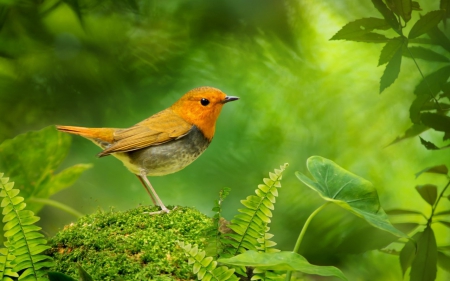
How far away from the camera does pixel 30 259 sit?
125 cm

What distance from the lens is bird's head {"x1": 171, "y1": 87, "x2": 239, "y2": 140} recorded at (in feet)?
5.37

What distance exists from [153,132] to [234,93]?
58cm

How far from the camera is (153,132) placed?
65.3 inches

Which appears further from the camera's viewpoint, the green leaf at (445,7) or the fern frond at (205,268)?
the green leaf at (445,7)

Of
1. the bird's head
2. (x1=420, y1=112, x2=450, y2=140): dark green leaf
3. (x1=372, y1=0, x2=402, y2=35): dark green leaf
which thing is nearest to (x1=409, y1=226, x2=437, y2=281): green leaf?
(x1=420, y1=112, x2=450, y2=140): dark green leaf

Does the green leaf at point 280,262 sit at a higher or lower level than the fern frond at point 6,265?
lower

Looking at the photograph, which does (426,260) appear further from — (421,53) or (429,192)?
(421,53)

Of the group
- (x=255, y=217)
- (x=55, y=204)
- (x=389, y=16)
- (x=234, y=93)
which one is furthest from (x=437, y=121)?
(x=55, y=204)

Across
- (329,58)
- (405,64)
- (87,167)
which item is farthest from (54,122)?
(405,64)

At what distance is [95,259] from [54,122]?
3.17ft

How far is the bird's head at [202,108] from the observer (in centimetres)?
164

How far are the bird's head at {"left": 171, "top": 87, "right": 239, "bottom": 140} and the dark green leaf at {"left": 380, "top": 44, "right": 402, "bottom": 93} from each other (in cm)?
61

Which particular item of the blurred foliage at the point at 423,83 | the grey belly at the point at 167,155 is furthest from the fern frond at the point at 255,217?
the blurred foliage at the point at 423,83

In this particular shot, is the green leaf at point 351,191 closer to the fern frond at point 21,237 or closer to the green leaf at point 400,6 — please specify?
the green leaf at point 400,6
